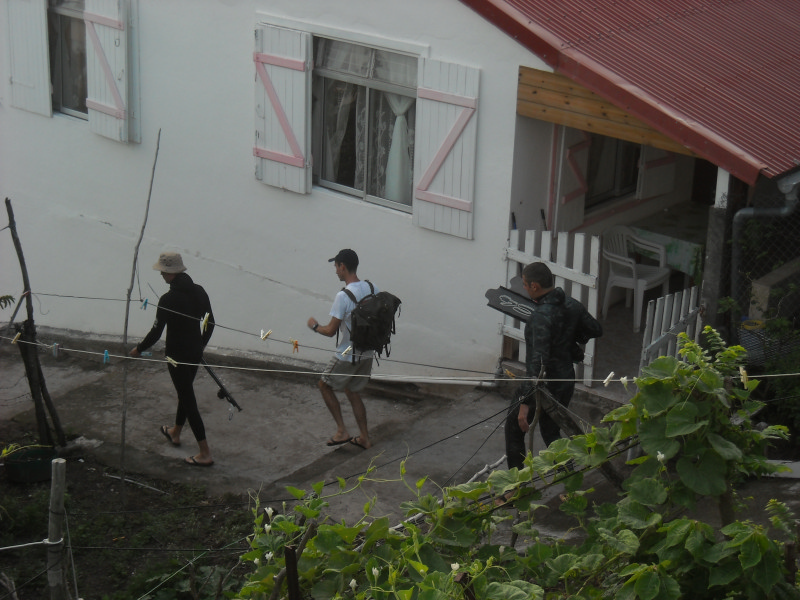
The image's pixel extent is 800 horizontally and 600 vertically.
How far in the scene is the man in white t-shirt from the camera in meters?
8.02

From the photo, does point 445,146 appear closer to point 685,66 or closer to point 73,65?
point 685,66

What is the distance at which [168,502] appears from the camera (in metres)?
7.78

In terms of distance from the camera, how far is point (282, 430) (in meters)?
9.03

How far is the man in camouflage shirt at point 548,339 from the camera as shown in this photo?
6.82 m

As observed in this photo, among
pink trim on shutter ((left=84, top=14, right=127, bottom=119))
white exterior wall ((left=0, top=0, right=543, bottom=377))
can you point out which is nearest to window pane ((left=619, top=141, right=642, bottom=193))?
white exterior wall ((left=0, top=0, right=543, bottom=377))

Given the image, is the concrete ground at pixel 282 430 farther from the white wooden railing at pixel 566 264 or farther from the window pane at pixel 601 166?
the window pane at pixel 601 166

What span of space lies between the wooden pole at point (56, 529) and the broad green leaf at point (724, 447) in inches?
108

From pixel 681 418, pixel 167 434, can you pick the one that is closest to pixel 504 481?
pixel 681 418

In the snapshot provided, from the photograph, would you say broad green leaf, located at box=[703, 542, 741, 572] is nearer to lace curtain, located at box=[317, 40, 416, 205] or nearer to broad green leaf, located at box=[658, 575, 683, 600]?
broad green leaf, located at box=[658, 575, 683, 600]

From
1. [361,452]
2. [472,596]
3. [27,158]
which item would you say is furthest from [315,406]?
[472,596]

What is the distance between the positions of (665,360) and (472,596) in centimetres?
113

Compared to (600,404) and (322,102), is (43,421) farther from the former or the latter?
(600,404)

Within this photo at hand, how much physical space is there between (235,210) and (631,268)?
A: 3.70m

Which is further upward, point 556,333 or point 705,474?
point 705,474
